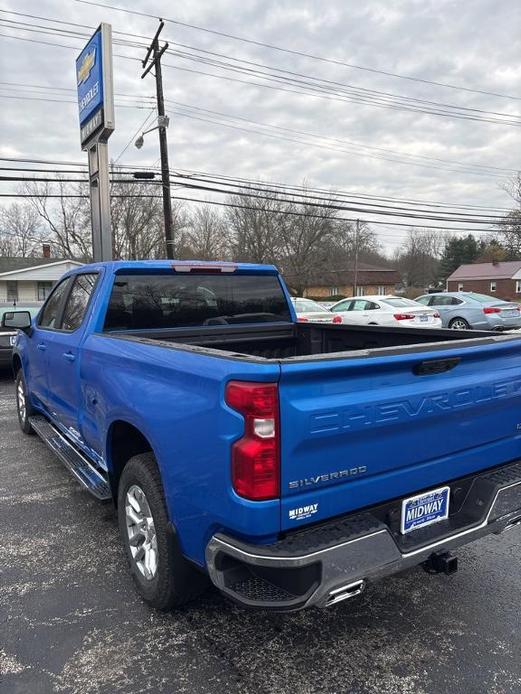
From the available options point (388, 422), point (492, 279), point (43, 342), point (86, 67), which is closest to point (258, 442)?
point (388, 422)

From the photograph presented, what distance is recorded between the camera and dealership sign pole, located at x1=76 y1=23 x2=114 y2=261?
932cm

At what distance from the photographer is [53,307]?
483 centimetres

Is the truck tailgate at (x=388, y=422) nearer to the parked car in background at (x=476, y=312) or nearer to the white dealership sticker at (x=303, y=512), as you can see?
the white dealership sticker at (x=303, y=512)

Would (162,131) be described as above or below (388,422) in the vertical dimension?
above

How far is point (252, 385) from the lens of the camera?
1.93m

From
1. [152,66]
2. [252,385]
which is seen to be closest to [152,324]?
[252,385]

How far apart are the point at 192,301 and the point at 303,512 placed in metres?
2.51

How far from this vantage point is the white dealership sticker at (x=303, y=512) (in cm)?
202

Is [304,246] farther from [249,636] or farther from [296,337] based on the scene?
[249,636]

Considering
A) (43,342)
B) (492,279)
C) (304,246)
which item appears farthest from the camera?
(492,279)

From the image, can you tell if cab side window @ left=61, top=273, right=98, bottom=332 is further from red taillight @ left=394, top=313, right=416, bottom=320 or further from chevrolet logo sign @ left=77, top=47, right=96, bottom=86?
red taillight @ left=394, top=313, right=416, bottom=320

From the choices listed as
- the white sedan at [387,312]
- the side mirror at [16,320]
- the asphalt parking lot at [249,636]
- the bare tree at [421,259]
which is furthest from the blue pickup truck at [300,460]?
the bare tree at [421,259]

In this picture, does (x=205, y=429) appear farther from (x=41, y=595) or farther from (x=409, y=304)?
(x=409, y=304)

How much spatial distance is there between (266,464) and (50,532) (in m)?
2.56
